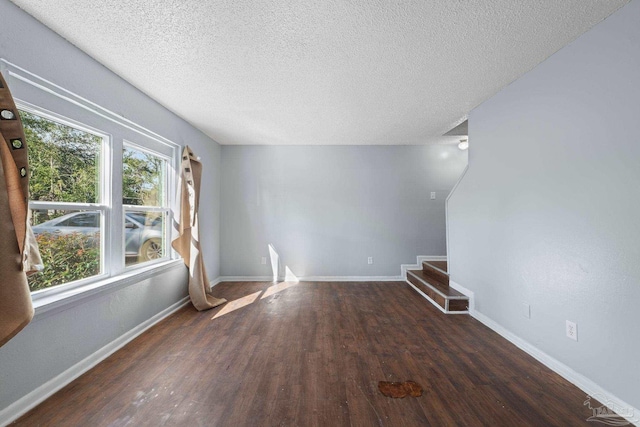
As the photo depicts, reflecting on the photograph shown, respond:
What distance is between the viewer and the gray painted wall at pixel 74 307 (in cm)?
139

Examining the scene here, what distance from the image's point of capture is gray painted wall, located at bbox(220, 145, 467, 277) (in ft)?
13.7

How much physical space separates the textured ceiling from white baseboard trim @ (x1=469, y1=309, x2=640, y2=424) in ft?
7.74

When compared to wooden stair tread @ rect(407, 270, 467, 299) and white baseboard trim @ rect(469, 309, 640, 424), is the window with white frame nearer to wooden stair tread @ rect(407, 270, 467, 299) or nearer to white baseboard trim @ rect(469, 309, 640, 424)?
wooden stair tread @ rect(407, 270, 467, 299)

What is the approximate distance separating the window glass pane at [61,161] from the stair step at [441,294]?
12.2 feet

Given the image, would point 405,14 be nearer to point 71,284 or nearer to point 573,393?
point 573,393

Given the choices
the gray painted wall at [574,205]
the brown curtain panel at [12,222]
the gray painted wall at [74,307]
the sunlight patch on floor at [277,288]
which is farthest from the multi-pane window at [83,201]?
the gray painted wall at [574,205]

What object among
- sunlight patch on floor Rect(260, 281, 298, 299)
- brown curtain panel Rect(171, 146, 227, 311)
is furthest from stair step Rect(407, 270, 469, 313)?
brown curtain panel Rect(171, 146, 227, 311)

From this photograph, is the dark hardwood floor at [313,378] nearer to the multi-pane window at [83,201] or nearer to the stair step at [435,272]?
the stair step at [435,272]

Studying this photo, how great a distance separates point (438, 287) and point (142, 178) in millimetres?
3822

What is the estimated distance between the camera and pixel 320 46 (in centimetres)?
171

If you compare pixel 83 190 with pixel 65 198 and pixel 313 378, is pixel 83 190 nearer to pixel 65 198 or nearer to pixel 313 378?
pixel 65 198

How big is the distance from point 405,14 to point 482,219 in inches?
85.0

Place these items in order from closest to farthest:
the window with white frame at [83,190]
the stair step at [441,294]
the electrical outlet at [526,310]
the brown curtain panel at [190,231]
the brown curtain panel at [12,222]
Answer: the brown curtain panel at [12,222]
the window with white frame at [83,190]
the electrical outlet at [526,310]
the stair step at [441,294]
the brown curtain panel at [190,231]

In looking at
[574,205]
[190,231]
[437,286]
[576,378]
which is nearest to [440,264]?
[437,286]
